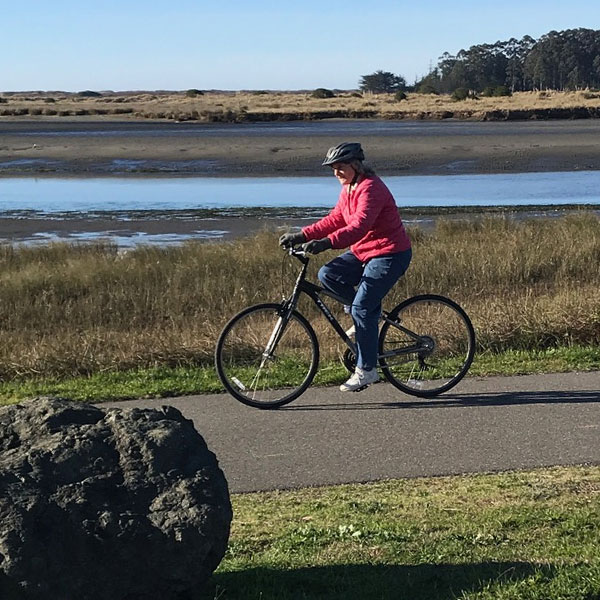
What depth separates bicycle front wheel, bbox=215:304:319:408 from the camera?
28.0 feet

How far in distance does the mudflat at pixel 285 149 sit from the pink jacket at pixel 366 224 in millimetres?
28580

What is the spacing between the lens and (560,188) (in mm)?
31234

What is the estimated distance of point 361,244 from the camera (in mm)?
8273

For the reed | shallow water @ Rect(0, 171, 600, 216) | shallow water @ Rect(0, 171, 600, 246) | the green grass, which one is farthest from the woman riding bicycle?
shallow water @ Rect(0, 171, 600, 216)

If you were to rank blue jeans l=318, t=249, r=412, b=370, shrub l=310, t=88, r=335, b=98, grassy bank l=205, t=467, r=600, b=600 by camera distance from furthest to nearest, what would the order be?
shrub l=310, t=88, r=335, b=98, blue jeans l=318, t=249, r=412, b=370, grassy bank l=205, t=467, r=600, b=600

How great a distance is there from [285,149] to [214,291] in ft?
97.7

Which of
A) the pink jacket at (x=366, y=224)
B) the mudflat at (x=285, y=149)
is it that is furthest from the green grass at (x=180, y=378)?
the mudflat at (x=285, y=149)

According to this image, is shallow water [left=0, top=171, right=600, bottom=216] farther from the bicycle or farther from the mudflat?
the bicycle

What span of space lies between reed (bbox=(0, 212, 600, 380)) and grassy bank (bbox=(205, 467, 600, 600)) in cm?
379

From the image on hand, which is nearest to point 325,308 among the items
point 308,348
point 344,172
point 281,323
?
point 281,323

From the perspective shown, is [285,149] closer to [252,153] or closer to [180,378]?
[252,153]

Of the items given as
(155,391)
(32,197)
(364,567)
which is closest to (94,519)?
(364,567)

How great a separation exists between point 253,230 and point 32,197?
31.3ft

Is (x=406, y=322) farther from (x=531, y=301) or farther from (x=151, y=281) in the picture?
(x=151, y=281)
